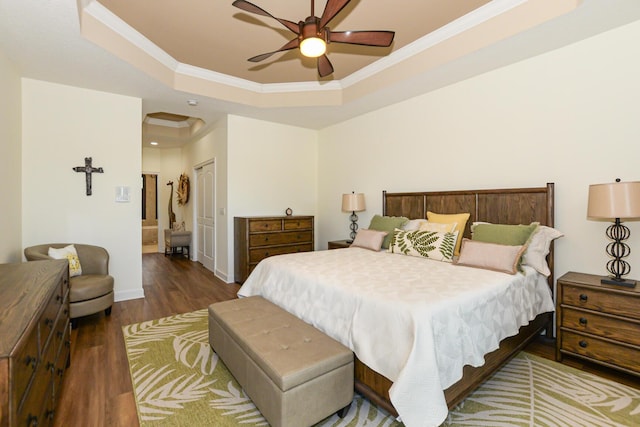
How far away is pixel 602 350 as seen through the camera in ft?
7.20

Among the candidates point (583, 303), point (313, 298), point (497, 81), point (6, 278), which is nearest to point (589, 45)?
point (497, 81)

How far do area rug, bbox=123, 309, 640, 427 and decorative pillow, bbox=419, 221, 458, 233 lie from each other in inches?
48.8

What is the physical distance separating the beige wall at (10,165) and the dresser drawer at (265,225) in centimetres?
254

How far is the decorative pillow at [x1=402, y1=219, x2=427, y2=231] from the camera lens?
3.50 m

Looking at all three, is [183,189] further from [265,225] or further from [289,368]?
[289,368]

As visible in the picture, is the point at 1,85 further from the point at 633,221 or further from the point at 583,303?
the point at 633,221

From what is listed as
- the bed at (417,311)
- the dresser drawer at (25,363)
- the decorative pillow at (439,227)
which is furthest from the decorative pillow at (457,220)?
the dresser drawer at (25,363)

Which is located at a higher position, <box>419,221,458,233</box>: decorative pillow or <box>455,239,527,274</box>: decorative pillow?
<box>419,221,458,233</box>: decorative pillow

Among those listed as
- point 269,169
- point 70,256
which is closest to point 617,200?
point 269,169

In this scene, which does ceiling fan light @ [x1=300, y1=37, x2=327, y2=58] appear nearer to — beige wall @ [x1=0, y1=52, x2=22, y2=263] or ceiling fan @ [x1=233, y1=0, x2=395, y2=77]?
ceiling fan @ [x1=233, y1=0, x2=395, y2=77]

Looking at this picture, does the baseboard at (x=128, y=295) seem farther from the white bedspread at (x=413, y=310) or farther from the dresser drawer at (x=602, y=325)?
the dresser drawer at (x=602, y=325)

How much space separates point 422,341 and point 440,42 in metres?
2.87

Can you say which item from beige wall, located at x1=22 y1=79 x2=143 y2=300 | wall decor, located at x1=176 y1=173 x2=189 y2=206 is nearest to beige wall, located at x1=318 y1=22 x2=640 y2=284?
beige wall, located at x1=22 y1=79 x2=143 y2=300

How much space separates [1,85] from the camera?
108 inches
